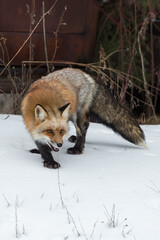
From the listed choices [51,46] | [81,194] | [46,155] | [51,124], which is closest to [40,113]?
[51,124]

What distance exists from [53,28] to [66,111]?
113 inches

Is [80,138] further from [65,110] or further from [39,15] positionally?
[39,15]

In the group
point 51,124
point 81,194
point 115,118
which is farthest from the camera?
point 115,118

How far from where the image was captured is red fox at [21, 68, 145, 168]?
417cm

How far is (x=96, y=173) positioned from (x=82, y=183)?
36 cm

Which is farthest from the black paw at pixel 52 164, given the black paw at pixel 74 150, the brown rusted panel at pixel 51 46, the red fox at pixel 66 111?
the brown rusted panel at pixel 51 46

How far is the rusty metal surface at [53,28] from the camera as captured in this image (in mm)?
6531

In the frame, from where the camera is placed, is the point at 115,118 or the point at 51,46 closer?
the point at 115,118

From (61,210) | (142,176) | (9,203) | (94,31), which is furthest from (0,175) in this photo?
(94,31)

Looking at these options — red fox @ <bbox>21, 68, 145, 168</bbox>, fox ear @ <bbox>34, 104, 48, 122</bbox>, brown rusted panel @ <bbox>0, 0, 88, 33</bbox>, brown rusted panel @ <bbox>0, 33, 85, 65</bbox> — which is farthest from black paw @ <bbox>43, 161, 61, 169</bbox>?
brown rusted panel @ <bbox>0, 0, 88, 33</bbox>

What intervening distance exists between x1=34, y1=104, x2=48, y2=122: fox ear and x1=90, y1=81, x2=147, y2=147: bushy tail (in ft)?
3.47

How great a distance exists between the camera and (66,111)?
422 centimetres

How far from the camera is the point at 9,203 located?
10.8 feet

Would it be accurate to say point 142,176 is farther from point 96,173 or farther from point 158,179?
point 96,173
